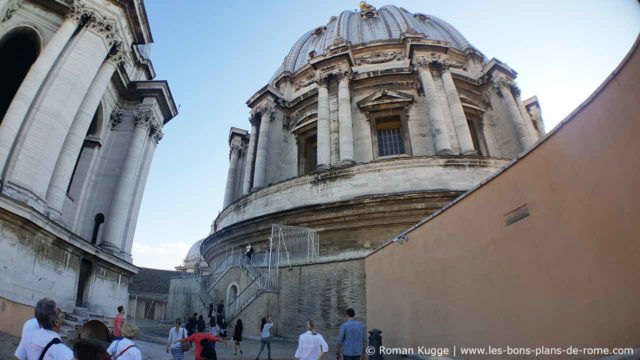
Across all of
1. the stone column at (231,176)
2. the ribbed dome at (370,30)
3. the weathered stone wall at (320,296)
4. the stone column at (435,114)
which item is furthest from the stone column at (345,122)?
the stone column at (231,176)

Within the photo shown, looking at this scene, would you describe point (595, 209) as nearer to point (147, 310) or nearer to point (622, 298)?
point (622, 298)

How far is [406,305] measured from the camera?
8.51 metres

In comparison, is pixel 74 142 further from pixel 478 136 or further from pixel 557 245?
pixel 478 136

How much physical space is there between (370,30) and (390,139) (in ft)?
37.1

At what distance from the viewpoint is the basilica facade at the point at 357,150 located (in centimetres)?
1380

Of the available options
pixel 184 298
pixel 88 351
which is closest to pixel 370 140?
pixel 184 298

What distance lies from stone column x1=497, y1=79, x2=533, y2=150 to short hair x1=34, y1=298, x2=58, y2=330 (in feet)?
65.3

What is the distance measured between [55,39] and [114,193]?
591cm

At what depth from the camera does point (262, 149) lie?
69.5 ft

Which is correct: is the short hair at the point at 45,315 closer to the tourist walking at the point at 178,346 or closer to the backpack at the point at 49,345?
the backpack at the point at 49,345

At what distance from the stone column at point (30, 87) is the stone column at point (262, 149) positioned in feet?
35.4

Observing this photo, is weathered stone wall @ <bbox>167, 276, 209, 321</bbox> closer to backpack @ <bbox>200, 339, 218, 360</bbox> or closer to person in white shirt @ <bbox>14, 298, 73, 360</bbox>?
backpack @ <bbox>200, 339, 218, 360</bbox>

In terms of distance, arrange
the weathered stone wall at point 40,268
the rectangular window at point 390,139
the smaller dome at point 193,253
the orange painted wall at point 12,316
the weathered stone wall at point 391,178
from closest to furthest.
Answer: the orange painted wall at point 12,316 < the weathered stone wall at point 40,268 < the weathered stone wall at point 391,178 < the rectangular window at point 390,139 < the smaller dome at point 193,253

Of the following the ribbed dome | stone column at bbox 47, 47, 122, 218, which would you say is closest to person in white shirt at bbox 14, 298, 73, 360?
stone column at bbox 47, 47, 122, 218
